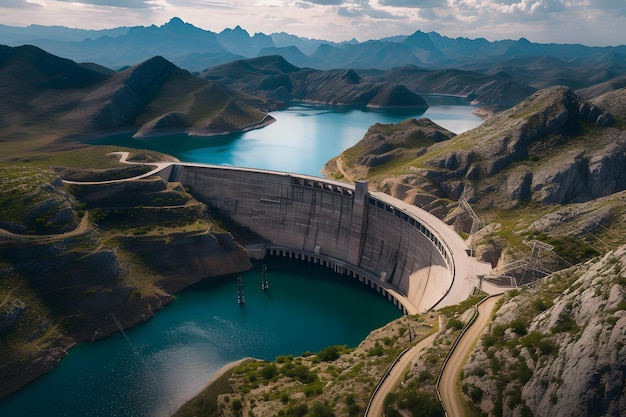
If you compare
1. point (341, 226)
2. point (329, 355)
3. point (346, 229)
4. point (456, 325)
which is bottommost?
point (329, 355)

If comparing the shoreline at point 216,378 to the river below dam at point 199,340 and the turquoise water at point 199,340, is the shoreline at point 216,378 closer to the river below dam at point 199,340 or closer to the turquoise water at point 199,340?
the river below dam at point 199,340

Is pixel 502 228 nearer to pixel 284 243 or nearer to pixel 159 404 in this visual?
pixel 284 243

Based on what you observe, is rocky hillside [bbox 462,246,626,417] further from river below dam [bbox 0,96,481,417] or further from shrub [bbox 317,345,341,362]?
river below dam [bbox 0,96,481,417]

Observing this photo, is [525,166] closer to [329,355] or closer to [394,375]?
[329,355]

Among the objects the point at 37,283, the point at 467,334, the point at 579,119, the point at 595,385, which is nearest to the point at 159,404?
the point at 37,283

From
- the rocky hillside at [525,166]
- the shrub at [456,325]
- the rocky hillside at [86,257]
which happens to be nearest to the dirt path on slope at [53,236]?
the rocky hillside at [86,257]

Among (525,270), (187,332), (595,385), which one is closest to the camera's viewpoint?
(595,385)

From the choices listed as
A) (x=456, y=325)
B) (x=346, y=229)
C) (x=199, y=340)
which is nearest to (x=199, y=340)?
(x=199, y=340)
